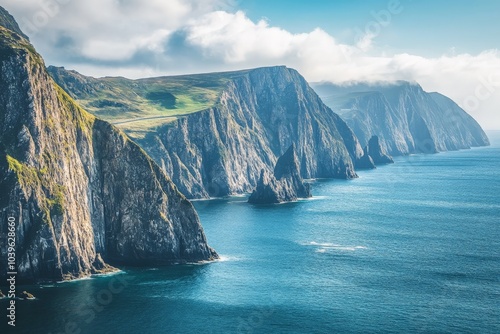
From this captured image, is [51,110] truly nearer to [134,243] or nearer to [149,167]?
[149,167]

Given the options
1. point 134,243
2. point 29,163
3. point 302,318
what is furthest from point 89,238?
point 302,318

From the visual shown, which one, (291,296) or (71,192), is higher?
(71,192)

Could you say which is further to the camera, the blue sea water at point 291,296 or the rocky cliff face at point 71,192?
the rocky cliff face at point 71,192

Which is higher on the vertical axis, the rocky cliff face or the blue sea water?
the rocky cliff face

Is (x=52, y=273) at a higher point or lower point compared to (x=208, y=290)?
higher

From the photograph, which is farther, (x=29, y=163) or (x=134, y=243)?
(x=134, y=243)

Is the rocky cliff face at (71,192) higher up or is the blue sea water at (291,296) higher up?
the rocky cliff face at (71,192)

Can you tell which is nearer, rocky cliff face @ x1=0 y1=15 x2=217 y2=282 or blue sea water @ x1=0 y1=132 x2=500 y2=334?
blue sea water @ x1=0 y1=132 x2=500 y2=334

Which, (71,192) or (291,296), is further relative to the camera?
(71,192)
